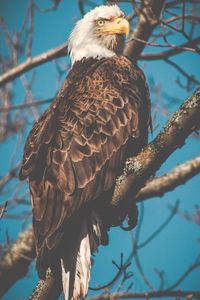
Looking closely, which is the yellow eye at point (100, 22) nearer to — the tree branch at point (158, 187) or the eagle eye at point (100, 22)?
the eagle eye at point (100, 22)

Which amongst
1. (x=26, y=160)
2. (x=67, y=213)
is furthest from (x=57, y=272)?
(x=26, y=160)

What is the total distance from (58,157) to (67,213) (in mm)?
424

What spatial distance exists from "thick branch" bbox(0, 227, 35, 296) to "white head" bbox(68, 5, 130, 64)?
2.12m

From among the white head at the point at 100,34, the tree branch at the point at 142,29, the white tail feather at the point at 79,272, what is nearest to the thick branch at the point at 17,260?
the white head at the point at 100,34

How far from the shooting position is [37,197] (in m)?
3.67

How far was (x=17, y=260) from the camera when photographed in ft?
19.5

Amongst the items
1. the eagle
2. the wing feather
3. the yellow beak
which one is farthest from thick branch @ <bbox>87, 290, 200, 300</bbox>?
the yellow beak

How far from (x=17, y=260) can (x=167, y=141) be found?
3.27 metres

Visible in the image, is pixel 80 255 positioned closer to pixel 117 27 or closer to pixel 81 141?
pixel 81 141

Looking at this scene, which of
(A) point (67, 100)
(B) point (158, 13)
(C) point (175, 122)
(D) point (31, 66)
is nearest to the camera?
(C) point (175, 122)

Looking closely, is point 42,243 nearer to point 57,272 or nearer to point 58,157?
point 57,272

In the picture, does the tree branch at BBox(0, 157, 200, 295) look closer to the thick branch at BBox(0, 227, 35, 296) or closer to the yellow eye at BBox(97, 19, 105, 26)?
the thick branch at BBox(0, 227, 35, 296)

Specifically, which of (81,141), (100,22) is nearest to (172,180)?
(100,22)

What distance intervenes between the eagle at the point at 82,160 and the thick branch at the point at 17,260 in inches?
84.5
